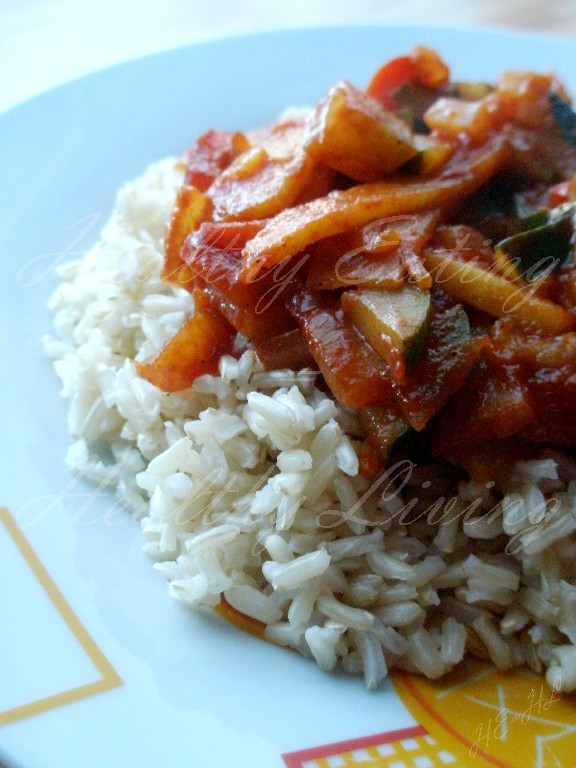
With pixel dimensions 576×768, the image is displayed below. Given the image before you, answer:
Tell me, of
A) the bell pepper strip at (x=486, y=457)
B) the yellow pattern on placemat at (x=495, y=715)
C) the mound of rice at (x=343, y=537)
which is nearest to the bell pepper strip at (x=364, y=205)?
the mound of rice at (x=343, y=537)

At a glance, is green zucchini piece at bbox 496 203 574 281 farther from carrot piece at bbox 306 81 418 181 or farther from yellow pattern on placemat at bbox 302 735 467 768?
yellow pattern on placemat at bbox 302 735 467 768

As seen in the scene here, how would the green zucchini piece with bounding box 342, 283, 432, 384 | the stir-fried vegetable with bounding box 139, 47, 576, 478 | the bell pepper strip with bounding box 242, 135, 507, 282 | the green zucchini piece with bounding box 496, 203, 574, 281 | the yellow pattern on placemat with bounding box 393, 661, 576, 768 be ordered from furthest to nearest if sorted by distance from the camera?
1. the green zucchini piece with bounding box 496, 203, 574, 281
2. the bell pepper strip with bounding box 242, 135, 507, 282
3. the stir-fried vegetable with bounding box 139, 47, 576, 478
4. the green zucchini piece with bounding box 342, 283, 432, 384
5. the yellow pattern on placemat with bounding box 393, 661, 576, 768

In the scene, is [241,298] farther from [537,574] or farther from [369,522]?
[537,574]

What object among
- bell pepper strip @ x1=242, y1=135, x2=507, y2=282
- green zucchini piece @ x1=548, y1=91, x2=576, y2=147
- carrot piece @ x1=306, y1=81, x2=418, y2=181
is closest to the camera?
bell pepper strip @ x1=242, y1=135, x2=507, y2=282

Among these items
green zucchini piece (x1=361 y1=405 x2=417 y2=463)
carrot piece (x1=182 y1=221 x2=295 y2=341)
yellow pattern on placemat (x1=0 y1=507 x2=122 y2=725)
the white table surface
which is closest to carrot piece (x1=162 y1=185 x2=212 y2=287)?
carrot piece (x1=182 y1=221 x2=295 y2=341)

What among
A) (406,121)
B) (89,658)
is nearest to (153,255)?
(406,121)

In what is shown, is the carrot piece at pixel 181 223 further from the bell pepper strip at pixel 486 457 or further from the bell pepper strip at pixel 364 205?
the bell pepper strip at pixel 486 457
